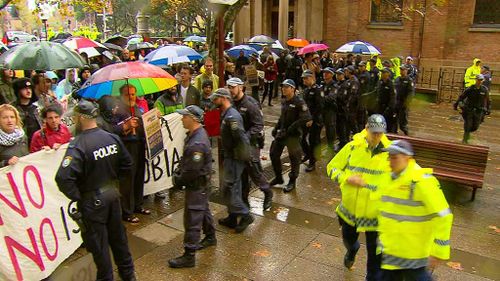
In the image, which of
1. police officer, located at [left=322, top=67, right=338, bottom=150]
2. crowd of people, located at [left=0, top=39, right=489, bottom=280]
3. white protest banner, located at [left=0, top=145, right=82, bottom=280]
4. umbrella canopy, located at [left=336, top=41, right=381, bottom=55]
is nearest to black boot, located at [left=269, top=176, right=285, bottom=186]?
crowd of people, located at [left=0, top=39, right=489, bottom=280]

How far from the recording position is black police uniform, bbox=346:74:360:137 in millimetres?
10164

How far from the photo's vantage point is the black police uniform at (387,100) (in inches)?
417

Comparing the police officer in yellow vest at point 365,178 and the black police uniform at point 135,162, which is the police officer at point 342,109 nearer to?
the black police uniform at point 135,162

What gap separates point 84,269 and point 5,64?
3486 millimetres

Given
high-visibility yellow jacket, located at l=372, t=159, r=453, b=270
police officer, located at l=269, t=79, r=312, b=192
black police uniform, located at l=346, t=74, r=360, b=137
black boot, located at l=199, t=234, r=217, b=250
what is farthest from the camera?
black police uniform, located at l=346, t=74, r=360, b=137

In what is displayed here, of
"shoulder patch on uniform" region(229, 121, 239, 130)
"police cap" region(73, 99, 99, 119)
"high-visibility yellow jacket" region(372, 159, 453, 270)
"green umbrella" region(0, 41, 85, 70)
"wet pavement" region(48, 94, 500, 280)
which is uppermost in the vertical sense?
"green umbrella" region(0, 41, 85, 70)

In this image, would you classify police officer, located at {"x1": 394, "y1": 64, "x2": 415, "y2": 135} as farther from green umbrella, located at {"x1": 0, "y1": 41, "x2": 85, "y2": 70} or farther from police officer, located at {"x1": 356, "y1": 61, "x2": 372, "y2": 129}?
green umbrella, located at {"x1": 0, "y1": 41, "x2": 85, "y2": 70}

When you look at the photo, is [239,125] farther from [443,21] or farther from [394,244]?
[443,21]

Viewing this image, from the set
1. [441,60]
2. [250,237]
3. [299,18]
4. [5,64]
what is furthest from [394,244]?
[299,18]

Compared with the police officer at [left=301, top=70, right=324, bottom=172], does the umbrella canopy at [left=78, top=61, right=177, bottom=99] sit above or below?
above

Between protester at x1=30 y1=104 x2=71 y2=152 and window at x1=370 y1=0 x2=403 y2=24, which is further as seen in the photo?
window at x1=370 y1=0 x2=403 y2=24

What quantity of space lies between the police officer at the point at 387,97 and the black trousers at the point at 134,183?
645 cm

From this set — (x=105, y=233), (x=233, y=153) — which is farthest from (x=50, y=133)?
(x=233, y=153)

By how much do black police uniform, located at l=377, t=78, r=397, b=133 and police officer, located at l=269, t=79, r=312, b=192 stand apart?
13.3ft
